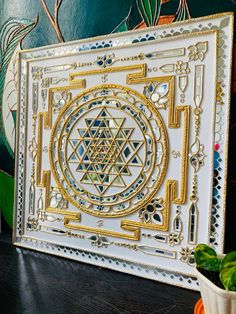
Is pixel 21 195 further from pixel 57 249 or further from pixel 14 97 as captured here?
pixel 14 97

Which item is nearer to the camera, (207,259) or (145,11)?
(207,259)

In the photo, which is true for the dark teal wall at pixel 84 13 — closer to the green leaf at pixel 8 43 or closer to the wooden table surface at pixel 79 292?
the green leaf at pixel 8 43

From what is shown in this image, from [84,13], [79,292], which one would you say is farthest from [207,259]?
[84,13]

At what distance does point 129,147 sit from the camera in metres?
0.79

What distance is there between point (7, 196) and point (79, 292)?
54 centimetres

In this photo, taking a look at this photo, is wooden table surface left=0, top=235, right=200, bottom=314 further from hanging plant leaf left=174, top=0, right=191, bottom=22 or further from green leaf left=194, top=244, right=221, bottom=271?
hanging plant leaf left=174, top=0, right=191, bottom=22

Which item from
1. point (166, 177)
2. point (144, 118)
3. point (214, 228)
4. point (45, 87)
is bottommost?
point (214, 228)

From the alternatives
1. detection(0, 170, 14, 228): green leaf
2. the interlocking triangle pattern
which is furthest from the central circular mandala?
detection(0, 170, 14, 228): green leaf

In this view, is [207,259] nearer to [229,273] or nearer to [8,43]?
[229,273]

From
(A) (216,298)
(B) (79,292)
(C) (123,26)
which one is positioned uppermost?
(C) (123,26)

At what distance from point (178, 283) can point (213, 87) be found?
0.45 metres

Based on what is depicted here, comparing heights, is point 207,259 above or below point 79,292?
above

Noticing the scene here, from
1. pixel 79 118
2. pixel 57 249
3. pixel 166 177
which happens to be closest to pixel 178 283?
pixel 166 177

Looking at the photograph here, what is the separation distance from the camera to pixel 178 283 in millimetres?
705
